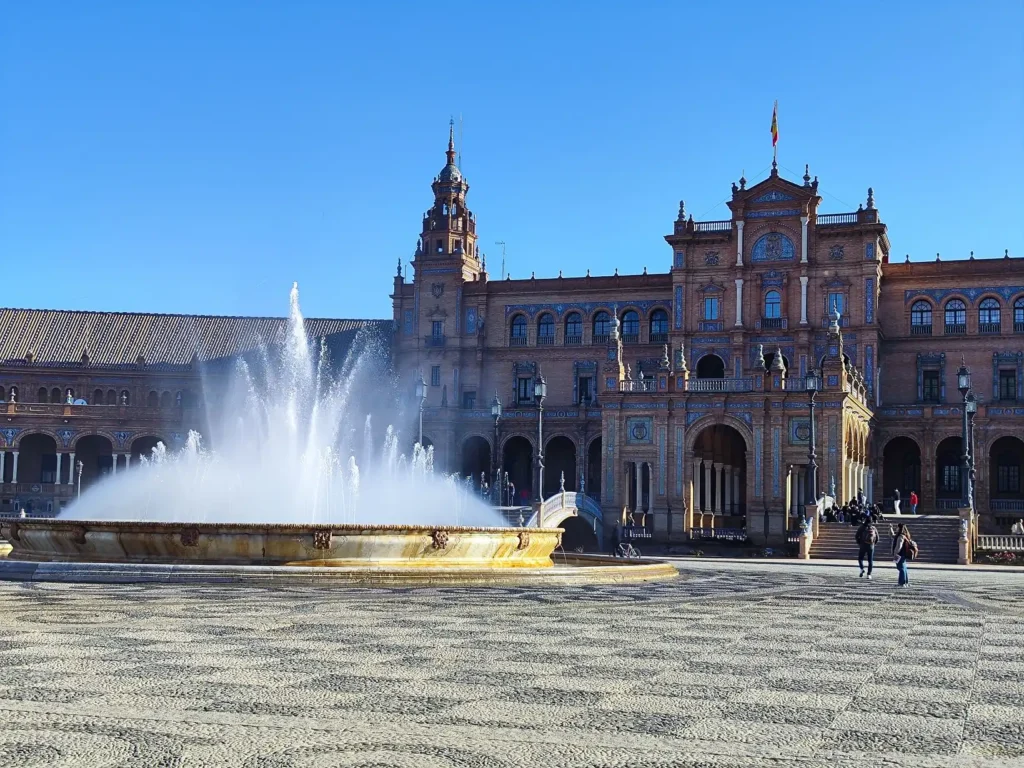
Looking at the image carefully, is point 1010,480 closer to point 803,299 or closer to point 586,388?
point 803,299

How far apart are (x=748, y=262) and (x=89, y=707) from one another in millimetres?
60502

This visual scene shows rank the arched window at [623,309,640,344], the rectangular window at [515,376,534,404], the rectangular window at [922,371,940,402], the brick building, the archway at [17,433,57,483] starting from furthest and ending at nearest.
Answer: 1. the archway at [17,433,57,483]
2. the rectangular window at [515,376,534,404]
3. the arched window at [623,309,640,344]
4. the rectangular window at [922,371,940,402]
5. the brick building

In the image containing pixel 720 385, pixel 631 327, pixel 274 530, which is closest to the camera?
pixel 274 530

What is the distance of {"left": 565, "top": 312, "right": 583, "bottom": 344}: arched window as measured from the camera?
75.4m

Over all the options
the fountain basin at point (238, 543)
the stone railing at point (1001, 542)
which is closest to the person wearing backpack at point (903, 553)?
the fountain basin at point (238, 543)

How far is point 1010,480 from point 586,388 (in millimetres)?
23732

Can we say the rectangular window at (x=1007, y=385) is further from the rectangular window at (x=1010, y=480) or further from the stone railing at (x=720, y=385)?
the stone railing at (x=720, y=385)

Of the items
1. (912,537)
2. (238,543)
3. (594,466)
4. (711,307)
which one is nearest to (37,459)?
(594,466)

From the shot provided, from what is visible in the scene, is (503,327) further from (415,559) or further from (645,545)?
(415,559)

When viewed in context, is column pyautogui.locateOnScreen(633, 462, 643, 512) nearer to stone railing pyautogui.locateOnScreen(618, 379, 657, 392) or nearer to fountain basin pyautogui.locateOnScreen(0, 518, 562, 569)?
stone railing pyautogui.locateOnScreen(618, 379, 657, 392)

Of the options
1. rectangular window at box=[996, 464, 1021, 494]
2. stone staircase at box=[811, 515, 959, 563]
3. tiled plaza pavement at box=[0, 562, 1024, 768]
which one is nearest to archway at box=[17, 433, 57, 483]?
stone staircase at box=[811, 515, 959, 563]

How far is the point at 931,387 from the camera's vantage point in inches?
2682

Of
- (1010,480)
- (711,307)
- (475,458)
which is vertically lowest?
(1010,480)

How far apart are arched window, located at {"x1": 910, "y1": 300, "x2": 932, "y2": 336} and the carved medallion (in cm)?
5355
